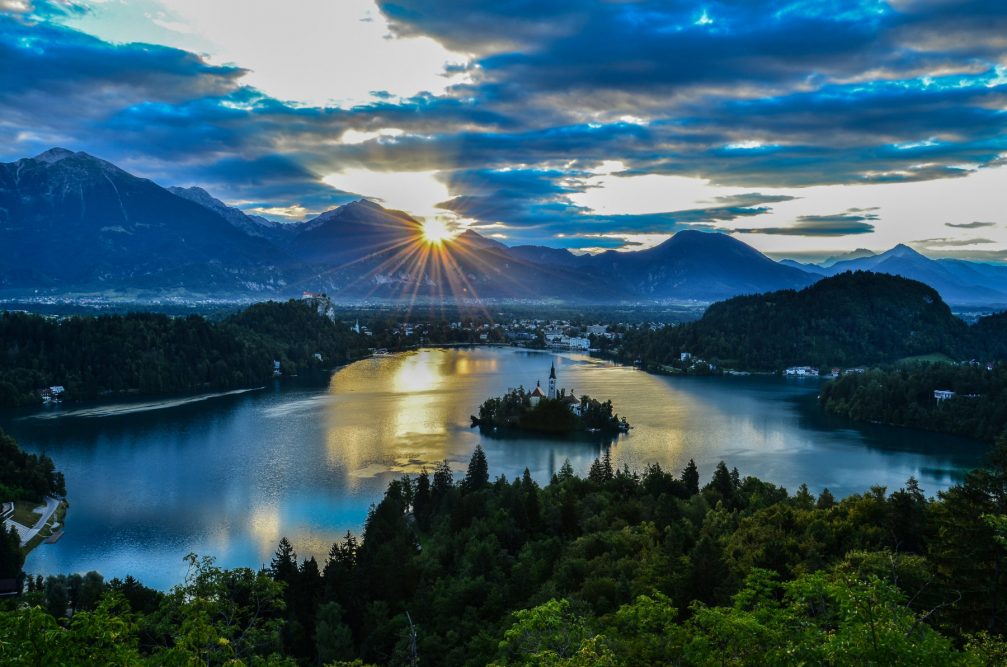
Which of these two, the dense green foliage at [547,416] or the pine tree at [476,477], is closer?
the pine tree at [476,477]

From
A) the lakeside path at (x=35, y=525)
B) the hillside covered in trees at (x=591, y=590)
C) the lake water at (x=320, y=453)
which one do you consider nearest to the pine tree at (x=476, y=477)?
the hillside covered in trees at (x=591, y=590)

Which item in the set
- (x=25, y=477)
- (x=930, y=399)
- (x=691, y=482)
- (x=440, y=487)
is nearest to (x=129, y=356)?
(x=25, y=477)

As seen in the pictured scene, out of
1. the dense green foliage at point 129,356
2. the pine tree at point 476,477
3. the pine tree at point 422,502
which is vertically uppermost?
the dense green foliage at point 129,356

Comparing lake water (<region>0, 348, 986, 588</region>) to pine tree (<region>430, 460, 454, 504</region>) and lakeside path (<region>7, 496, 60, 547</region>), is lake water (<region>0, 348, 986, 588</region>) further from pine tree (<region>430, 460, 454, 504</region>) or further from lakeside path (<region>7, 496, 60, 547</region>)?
pine tree (<region>430, 460, 454, 504</region>)

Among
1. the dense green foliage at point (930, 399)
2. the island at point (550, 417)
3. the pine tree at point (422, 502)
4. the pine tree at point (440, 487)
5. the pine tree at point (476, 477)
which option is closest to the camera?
the pine tree at point (422, 502)

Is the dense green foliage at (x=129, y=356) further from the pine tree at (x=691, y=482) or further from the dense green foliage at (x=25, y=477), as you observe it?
the pine tree at (x=691, y=482)

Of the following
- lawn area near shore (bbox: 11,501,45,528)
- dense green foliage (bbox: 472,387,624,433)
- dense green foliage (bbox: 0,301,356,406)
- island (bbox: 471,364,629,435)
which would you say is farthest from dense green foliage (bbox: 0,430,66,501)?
dense green foliage (bbox: 0,301,356,406)
